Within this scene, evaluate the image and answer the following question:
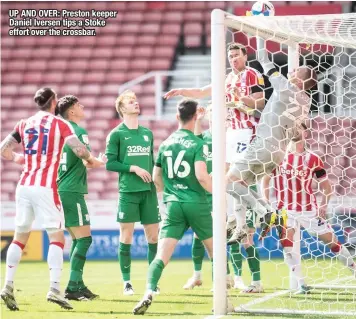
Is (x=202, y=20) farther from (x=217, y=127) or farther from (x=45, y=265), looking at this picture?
(x=217, y=127)

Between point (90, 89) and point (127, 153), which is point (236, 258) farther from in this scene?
point (90, 89)

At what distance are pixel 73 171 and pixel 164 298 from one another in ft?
4.37

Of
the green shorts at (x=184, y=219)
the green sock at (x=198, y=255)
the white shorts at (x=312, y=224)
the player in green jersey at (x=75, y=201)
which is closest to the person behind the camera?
the green shorts at (x=184, y=219)

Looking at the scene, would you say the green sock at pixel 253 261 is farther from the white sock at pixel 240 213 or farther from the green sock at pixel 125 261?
the green sock at pixel 125 261

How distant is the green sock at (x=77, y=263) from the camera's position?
765 centimetres

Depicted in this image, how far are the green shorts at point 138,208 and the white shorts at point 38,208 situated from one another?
3.91ft

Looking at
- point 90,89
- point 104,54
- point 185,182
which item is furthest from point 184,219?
point 104,54

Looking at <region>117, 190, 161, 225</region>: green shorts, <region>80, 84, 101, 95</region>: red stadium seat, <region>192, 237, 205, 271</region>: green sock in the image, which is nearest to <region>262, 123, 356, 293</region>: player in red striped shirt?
<region>192, 237, 205, 271</region>: green sock

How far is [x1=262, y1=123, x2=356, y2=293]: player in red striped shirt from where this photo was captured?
26.8 ft

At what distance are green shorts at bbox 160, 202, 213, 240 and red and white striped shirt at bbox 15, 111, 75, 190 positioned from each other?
92 cm

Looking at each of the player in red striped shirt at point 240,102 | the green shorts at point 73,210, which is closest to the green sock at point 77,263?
the green shorts at point 73,210

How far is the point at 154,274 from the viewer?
659 cm

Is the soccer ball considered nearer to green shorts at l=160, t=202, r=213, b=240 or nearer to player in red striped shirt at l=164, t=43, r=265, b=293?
player in red striped shirt at l=164, t=43, r=265, b=293

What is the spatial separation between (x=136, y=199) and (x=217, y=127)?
1827 mm
